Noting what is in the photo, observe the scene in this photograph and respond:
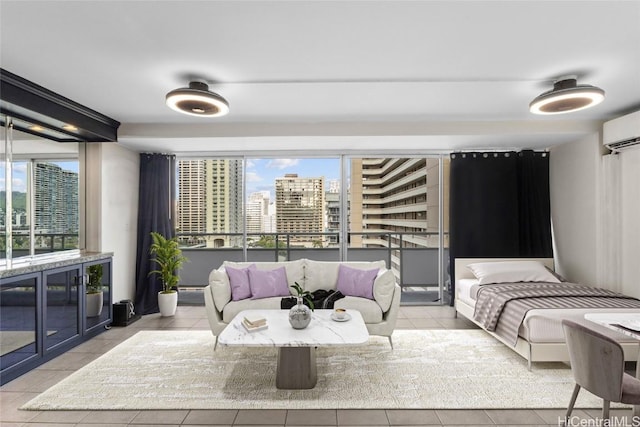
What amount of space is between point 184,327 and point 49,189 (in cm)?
220

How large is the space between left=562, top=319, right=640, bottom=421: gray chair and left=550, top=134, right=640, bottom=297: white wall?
2.59 metres

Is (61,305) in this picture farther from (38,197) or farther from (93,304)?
(38,197)

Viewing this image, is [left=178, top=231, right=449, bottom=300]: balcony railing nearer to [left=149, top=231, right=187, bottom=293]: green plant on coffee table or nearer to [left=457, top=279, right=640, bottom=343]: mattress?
[left=149, top=231, right=187, bottom=293]: green plant on coffee table

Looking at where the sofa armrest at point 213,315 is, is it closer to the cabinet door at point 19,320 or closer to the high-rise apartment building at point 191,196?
the cabinet door at point 19,320

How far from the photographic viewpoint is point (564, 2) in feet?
6.30

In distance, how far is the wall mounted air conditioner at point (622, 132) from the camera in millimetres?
3596

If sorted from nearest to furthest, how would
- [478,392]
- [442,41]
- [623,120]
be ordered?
[442,41], [478,392], [623,120]

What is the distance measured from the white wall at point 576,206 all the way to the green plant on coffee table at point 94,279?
19.8 ft

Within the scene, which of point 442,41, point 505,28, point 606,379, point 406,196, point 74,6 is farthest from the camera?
point 406,196

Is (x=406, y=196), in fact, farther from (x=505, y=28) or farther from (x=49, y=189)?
(x=49, y=189)

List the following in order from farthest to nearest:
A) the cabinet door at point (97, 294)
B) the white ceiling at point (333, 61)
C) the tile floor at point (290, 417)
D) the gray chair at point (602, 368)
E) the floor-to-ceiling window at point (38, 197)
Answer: the cabinet door at point (97, 294)
the floor-to-ceiling window at point (38, 197)
the tile floor at point (290, 417)
the white ceiling at point (333, 61)
the gray chair at point (602, 368)

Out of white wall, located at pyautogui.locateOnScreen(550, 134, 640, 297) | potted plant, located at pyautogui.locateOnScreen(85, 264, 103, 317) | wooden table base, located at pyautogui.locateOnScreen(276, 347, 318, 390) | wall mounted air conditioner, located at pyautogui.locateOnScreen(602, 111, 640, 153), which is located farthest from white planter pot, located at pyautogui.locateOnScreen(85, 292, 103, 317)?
wall mounted air conditioner, located at pyautogui.locateOnScreen(602, 111, 640, 153)

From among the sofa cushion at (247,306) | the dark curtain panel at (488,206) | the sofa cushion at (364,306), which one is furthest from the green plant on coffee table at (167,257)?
the dark curtain panel at (488,206)

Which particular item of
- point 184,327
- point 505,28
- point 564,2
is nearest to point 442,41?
point 505,28
